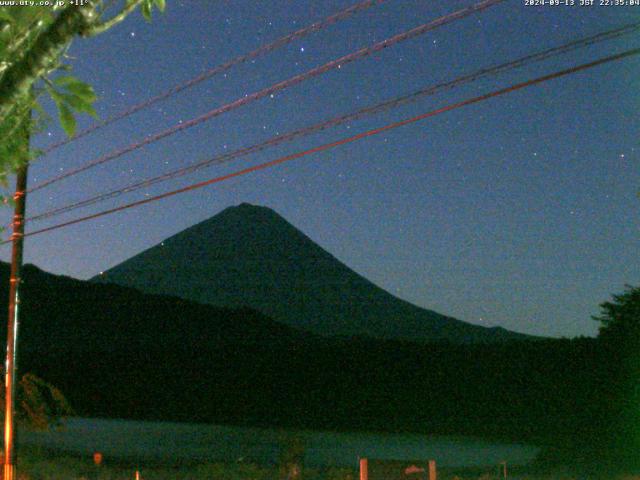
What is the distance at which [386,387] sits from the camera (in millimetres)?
53750

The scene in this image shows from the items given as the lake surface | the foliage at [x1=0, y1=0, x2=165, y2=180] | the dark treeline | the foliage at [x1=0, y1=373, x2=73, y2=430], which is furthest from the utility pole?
the dark treeline

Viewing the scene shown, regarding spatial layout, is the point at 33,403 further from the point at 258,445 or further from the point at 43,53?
the point at 43,53

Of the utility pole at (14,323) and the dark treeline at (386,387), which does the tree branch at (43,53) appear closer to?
the utility pole at (14,323)

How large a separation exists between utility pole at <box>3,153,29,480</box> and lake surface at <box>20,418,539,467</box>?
9559 millimetres

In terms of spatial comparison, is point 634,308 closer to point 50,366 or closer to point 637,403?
point 637,403

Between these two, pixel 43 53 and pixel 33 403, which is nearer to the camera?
pixel 43 53

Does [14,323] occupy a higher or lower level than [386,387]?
lower

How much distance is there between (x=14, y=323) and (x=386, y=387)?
3783 centimetres

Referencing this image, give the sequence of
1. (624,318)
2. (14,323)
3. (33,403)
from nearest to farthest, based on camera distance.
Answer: (14,323) < (33,403) < (624,318)

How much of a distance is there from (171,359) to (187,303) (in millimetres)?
83246

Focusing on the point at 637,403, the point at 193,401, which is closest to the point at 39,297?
the point at 193,401

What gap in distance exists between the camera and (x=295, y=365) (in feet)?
201

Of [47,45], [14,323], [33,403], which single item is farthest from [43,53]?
[33,403]

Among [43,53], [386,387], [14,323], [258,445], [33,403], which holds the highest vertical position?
[386,387]
